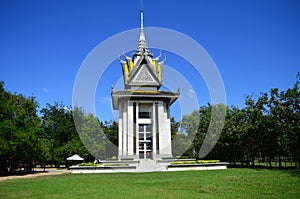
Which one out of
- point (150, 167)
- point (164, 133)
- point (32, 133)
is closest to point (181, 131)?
point (164, 133)

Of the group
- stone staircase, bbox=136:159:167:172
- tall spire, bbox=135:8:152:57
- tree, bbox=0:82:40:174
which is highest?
tall spire, bbox=135:8:152:57

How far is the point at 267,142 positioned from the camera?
31906 mm

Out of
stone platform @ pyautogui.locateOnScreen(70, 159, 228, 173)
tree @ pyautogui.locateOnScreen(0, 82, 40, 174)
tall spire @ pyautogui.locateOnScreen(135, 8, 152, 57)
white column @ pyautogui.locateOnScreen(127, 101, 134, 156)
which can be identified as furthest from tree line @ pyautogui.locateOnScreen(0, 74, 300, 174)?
tall spire @ pyautogui.locateOnScreen(135, 8, 152, 57)

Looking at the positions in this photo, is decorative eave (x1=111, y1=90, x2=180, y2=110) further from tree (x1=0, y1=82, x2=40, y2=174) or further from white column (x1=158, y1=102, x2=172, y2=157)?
tree (x1=0, y1=82, x2=40, y2=174)

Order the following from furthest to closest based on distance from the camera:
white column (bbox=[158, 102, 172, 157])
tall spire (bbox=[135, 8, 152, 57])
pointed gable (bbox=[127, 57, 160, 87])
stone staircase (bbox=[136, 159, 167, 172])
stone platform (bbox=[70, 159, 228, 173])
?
tall spire (bbox=[135, 8, 152, 57]), pointed gable (bbox=[127, 57, 160, 87]), white column (bbox=[158, 102, 172, 157]), stone staircase (bbox=[136, 159, 167, 172]), stone platform (bbox=[70, 159, 228, 173])

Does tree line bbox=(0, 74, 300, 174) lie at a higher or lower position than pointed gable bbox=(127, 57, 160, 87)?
lower

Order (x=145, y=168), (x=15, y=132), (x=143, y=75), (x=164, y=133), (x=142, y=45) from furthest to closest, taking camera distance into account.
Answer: (x=142, y=45) → (x=143, y=75) → (x=164, y=133) → (x=145, y=168) → (x=15, y=132)

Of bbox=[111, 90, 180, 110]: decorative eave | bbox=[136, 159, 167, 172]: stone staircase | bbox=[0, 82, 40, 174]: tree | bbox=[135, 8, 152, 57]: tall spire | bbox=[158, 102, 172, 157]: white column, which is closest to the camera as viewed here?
bbox=[0, 82, 40, 174]: tree

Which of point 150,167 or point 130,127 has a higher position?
point 130,127

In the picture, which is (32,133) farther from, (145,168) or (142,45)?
(142,45)

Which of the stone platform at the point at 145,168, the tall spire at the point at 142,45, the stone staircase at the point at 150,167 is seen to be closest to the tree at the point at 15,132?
the stone platform at the point at 145,168

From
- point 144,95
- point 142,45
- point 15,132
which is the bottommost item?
point 15,132

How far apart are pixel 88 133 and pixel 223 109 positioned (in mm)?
21193

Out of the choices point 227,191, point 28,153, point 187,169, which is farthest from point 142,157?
point 227,191
